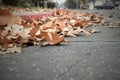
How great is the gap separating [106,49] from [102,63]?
473 millimetres

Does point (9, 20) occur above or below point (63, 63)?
above

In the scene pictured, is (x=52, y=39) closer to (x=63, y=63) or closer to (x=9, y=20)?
(x=63, y=63)

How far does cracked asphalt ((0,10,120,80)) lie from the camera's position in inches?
54.4

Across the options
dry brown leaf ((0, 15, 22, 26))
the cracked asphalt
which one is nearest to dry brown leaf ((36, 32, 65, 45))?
the cracked asphalt

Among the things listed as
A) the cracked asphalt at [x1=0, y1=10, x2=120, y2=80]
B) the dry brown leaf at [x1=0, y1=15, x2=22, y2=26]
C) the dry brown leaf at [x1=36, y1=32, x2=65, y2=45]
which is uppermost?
the dry brown leaf at [x1=0, y1=15, x2=22, y2=26]

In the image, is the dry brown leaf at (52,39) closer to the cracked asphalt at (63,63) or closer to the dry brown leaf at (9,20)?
the cracked asphalt at (63,63)

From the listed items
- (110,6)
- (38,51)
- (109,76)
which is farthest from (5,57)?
(110,6)

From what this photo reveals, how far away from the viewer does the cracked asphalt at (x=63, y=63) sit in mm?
1381

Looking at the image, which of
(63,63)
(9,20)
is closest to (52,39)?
(63,63)

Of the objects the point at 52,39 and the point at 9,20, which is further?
the point at 9,20

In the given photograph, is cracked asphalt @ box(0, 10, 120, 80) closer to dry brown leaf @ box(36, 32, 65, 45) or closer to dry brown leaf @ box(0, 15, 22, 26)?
dry brown leaf @ box(36, 32, 65, 45)

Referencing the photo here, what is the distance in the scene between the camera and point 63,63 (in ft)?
5.41

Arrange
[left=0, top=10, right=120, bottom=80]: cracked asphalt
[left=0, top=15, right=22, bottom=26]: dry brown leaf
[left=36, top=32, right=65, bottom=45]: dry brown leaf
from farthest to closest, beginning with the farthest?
1. [left=0, top=15, right=22, bottom=26]: dry brown leaf
2. [left=36, top=32, right=65, bottom=45]: dry brown leaf
3. [left=0, top=10, right=120, bottom=80]: cracked asphalt

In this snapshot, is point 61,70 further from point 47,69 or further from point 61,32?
point 61,32
